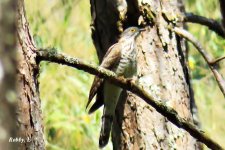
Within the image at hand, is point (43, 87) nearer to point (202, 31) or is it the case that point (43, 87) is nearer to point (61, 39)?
point (61, 39)

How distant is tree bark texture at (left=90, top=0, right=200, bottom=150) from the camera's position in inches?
157

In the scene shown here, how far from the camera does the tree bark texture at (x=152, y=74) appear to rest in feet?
13.1

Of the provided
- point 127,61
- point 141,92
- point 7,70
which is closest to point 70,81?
point 127,61

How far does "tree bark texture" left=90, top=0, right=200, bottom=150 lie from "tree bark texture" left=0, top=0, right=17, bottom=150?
3.10 m

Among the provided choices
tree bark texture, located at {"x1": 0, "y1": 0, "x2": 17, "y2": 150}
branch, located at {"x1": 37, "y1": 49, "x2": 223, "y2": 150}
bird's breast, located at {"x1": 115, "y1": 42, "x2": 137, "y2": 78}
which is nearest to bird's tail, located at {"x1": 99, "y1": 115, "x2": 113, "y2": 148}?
bird's breast, located at {"x1": 115, "y1": 42, "x2": 137, "y2": 78}

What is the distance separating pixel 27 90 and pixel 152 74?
166cm

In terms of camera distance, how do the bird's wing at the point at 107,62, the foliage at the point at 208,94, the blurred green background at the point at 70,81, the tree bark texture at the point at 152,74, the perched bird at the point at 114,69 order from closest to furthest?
1. the tree bark texture at the point at 152,74
2. the perched bird at the point at 114,69
3. the bird's wing at the point at 107,62
4. the blurred green background at the point at 70,81
5. the foliage at the point at 208,94

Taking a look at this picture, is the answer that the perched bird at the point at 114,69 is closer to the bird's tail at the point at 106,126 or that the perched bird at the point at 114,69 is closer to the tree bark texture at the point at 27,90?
the bird's tail at the point at 106,126

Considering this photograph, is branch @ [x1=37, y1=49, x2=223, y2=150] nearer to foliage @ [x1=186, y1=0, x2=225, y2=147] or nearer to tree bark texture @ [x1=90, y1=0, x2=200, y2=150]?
tree bark texture @ [x1=90, y1=0, x2=200, y2=150]

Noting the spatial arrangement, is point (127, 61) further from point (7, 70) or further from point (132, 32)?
point (7, 70)

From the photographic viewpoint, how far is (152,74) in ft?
13.4

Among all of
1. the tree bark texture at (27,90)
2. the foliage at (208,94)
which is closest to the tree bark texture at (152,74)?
the tree bark texture at (27,90)

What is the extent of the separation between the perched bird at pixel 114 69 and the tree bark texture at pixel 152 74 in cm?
12

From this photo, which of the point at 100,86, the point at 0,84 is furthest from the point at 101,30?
the point at 0,84
